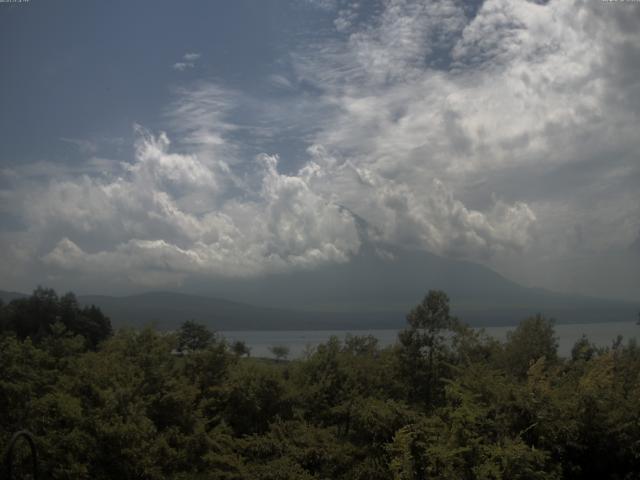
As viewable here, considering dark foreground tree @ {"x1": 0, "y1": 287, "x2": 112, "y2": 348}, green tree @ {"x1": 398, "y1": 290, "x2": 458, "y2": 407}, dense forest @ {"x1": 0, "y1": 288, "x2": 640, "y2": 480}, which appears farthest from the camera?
dark foreground tree @ {"x1": 0, "y1": 287, "x2": 112, "y2": 348}

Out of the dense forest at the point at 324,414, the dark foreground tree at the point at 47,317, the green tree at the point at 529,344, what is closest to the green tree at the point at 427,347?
the dense forest at the point at 324,414

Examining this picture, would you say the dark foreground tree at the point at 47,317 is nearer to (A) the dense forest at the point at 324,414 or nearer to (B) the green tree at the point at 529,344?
(A) the dense forest at the point at 324,414

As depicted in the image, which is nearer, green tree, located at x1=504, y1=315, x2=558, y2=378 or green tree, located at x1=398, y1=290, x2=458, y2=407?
green tree, located at x1=398, y1=290, x2=458, y2=407

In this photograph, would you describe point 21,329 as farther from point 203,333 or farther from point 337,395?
point 337,395

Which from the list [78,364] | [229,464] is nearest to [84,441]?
[229,464]

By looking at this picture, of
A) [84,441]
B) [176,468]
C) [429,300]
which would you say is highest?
[429,300]

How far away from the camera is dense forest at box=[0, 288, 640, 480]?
16.5 metres

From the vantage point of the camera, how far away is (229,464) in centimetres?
1886

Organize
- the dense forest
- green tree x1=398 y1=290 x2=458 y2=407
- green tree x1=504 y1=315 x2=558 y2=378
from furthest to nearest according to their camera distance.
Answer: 1. green tree x1=504 y1=315 x2=558 y2=378
2. green tree x1=398 y1=290 x2=458 y2=407
3. the dense forest

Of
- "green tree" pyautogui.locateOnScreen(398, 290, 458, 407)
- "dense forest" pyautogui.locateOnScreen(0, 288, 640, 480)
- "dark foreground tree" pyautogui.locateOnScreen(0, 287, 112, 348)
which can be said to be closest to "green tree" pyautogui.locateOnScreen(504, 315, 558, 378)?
"dense forest" pyautogui.locateOnScreen(0, 288, 640, 480)

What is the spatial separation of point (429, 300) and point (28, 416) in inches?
629

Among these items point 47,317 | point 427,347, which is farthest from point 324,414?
point 47,317

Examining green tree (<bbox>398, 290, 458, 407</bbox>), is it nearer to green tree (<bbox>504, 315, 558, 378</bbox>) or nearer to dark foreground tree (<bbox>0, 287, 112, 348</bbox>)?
green tree (<bbox>504, 315, 558, 378</bbox>)

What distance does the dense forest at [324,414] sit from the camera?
1653 centimetres
